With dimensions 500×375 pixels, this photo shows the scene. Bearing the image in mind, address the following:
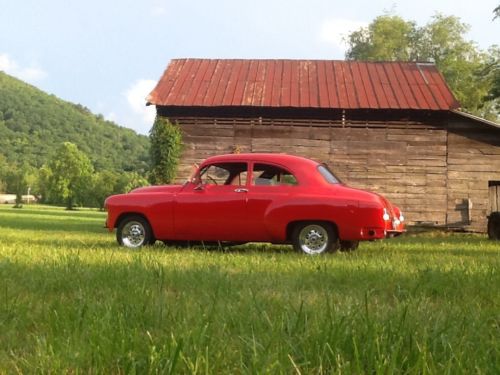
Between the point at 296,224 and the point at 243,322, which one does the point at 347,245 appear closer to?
the point at 296,224

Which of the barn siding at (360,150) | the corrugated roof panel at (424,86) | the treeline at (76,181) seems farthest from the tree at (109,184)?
the corrugated roof panel at (424,86)

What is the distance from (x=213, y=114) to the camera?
1917 centimetres

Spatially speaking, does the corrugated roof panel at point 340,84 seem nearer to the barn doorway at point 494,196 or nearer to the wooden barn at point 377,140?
the wooden barn at point 377,140

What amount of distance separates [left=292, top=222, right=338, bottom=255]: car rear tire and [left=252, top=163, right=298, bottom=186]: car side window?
734mm

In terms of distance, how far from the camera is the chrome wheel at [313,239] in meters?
8.36

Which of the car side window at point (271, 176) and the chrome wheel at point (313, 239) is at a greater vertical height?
the car side window at point (271, 176)

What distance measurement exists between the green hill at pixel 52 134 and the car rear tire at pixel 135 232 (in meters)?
85.8

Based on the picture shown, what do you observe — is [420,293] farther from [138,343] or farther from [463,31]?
[463,31]

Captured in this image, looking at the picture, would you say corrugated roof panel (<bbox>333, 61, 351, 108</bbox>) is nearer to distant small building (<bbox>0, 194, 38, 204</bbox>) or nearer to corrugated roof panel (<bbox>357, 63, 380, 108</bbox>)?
corrugated roof panel (<bbox>357, 63, 380, 108</bbox>)

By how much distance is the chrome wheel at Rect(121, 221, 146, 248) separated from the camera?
9328 mm

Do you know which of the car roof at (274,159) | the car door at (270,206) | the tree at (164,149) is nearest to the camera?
the car door at (270,206)

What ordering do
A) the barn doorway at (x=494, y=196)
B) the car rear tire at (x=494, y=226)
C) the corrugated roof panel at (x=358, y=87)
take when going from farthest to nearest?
the barn doorway at (x=494, y=196)
the corrugated roof panel at (x=358, y=87)
the car rear tire at (x=494, y=226)

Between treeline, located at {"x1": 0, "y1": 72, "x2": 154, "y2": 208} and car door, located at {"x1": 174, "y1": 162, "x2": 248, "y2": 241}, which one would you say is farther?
treeline, located at {"x1": 0, "y1": 72, "x2": 154, "y2": 208}

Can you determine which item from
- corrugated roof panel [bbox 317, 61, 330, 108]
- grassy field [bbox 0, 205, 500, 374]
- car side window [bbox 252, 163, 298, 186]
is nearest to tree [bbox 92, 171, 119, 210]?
corrugated roof panel [bbox 317, 61, 330, 108]
